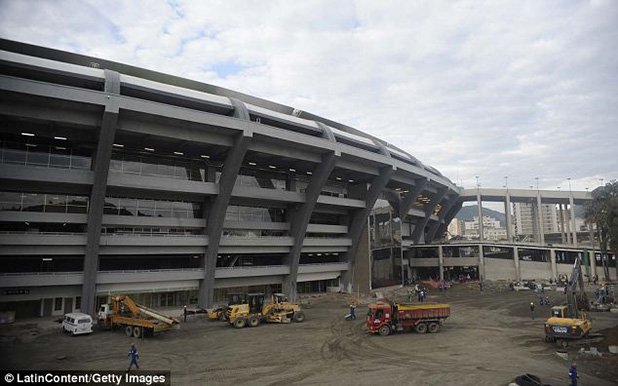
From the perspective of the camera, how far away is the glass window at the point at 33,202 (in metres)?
33.8

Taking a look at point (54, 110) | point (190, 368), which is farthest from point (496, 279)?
point (54, 110)

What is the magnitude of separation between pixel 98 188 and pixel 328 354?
23145mm

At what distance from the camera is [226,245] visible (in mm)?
43625

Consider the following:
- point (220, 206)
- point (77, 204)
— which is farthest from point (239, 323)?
point (77, 204)

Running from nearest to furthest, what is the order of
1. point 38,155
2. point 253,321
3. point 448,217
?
point 253,321, point 38,155, point 448,217

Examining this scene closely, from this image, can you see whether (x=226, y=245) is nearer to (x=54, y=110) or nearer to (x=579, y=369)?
(x=54, y=110)

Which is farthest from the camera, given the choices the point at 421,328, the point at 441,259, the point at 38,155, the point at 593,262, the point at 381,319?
the point at 441,259

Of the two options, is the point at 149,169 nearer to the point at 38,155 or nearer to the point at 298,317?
the point at 38,155

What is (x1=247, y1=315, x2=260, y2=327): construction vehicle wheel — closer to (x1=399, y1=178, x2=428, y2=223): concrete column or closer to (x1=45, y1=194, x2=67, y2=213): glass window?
(x1=45, y1=194, x2=67, y2=213): glass window

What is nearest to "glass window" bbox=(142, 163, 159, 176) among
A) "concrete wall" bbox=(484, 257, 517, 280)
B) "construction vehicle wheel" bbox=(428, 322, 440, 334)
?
"construction vehicle wheel" bbox=(428, 322, 440, 334)

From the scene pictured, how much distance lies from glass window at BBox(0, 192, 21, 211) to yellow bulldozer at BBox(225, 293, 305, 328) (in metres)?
19.6

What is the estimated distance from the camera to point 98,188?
3300cm

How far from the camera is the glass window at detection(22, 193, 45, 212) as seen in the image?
33750 millimetres

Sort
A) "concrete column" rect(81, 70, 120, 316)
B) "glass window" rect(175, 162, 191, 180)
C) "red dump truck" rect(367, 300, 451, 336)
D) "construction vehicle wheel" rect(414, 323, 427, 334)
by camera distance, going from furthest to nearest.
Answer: "glass window" rect(175, 162, 191, 180), "concrete column" rect(81, 70, 120, 316), "construction vehicle wheel" rect(414, 323, 427, 334), "red dump truck" rect(367, 300, 451, 336)
